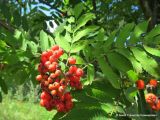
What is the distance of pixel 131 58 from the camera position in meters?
1.61

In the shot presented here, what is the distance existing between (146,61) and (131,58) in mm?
61

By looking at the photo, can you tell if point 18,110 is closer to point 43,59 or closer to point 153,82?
point 43,59

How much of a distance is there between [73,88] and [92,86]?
8 centimetres

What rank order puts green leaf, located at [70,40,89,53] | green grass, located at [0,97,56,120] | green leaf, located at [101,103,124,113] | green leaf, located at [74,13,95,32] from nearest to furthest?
green leaf, located at [101,103,124,113]
green leaf, located at [70,40,89,53]
green leaf, located at [74,13,95,32]
green grass, located at [0,97,56,120]

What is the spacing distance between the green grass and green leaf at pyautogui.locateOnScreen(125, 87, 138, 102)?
789 centimetres

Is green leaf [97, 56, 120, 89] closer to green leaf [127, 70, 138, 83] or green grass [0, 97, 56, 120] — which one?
green leaf [127, 70, 138, 83]

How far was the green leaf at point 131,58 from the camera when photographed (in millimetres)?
1574

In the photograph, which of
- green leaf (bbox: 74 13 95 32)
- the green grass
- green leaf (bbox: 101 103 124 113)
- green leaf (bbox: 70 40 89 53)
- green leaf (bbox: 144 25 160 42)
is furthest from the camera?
the green grass

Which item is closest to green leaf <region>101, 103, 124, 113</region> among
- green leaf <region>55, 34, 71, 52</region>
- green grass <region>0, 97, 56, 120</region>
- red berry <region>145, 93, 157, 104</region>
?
red berry <region>145, 93, 157, 104</region>

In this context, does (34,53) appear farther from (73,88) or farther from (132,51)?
(132,51)

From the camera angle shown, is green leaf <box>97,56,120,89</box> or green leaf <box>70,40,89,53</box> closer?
green leaf <box>97,56,120,89</box>

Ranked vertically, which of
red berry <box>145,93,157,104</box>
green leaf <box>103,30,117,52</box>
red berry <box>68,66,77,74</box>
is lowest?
red berry <box>145,93,157,104</box>

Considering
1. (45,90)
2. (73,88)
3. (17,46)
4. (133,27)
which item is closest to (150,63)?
(133,27)

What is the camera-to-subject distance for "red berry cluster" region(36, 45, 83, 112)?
158cm
